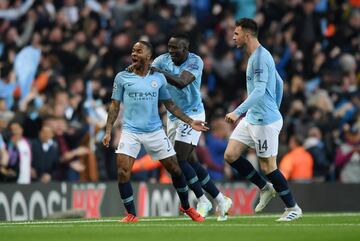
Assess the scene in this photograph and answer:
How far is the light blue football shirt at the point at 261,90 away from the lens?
16.9 m

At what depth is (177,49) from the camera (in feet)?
58.8

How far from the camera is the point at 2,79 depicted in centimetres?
2425

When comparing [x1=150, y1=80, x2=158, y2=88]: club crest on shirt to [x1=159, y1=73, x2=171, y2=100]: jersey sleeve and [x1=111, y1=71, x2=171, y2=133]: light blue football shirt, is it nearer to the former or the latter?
[x1=111, y1=71, x2=171, y2=133]: light blue football shirt

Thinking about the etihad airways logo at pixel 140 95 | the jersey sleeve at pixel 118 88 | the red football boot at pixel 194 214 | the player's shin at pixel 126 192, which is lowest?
the red football boot at pixel 194 214

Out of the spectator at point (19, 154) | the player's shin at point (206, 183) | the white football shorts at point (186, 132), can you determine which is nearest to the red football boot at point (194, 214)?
the player's shin at point (206, 183)

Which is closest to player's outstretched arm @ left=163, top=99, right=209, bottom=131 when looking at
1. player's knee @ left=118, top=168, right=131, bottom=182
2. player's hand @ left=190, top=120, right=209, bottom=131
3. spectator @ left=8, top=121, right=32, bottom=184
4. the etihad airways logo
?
player's hand @ left=190, top=120, right=209, bottom=131

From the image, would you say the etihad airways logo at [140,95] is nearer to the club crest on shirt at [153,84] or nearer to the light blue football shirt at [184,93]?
the club crest on shirt at [153,84]

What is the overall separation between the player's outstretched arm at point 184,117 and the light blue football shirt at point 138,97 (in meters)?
0.23

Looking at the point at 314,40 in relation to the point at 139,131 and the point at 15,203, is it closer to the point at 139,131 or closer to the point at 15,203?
the point at 15,203

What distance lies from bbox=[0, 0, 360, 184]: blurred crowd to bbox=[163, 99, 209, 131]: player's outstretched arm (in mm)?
4882

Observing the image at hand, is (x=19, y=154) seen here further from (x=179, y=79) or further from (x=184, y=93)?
(x=179, y=79)

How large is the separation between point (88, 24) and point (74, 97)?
3.69 meters

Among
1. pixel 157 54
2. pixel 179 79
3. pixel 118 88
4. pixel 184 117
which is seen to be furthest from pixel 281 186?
pixel 157 54

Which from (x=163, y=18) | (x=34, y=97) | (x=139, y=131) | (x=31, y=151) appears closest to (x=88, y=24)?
(x=163, y=18)
